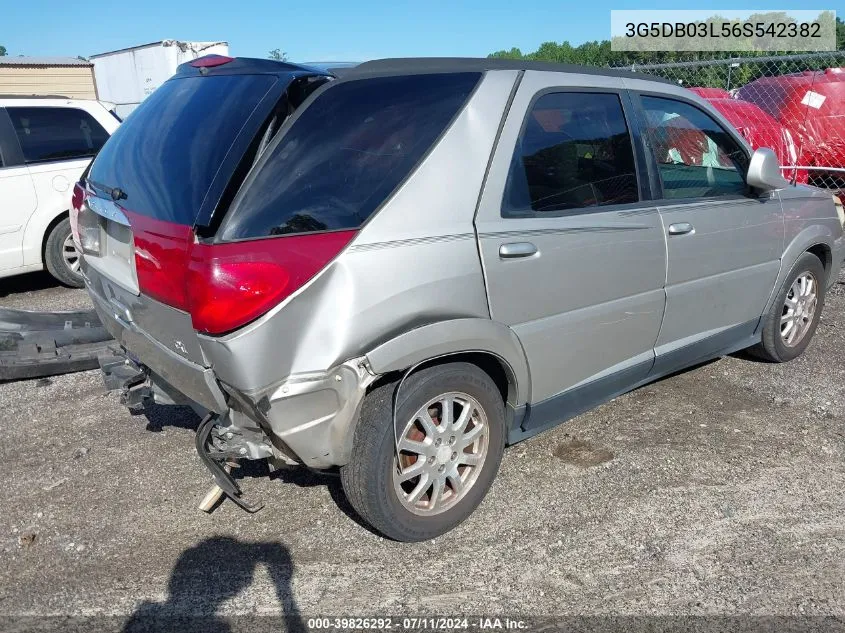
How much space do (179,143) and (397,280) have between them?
1050mm

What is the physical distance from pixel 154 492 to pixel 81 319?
195 cm

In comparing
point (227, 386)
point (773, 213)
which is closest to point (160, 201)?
point (227, 386)

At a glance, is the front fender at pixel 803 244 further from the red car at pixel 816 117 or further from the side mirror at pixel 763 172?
the red car at pixel 816 117

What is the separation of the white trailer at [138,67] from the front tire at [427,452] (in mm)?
15901

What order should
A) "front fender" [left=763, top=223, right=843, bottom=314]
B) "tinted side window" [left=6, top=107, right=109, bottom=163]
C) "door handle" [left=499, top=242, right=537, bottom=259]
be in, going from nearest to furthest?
"door handle" [left=499, top=242, right=537, bottom=259] → "front fender" [left=763, top=223, right=843, bottom=314] → "tinted side window" [left=6, top=107, right=109, bottom=163]

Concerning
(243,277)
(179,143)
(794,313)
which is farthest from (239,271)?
(794,313)

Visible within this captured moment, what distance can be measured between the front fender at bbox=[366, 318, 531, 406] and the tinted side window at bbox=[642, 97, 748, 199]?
4.36 ft

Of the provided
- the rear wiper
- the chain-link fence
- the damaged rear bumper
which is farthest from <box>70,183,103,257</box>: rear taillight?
the chain-link fence

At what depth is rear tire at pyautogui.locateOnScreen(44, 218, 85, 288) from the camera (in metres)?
6.78

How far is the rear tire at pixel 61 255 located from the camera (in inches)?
267

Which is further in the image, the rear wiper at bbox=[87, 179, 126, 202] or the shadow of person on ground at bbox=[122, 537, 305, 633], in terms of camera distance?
the rear wiper at bbox=[87, 179, 126, 202]

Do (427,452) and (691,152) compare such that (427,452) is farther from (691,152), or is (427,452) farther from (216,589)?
(691,152)

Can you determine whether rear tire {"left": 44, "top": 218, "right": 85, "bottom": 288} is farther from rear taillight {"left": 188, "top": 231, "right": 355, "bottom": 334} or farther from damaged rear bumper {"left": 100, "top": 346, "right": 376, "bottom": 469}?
rear taillight {"left": 188, "top": 231, "right": 355, "bottom": 334}

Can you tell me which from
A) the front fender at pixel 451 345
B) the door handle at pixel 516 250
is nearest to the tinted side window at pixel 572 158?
the door handle at pixel 516 250
